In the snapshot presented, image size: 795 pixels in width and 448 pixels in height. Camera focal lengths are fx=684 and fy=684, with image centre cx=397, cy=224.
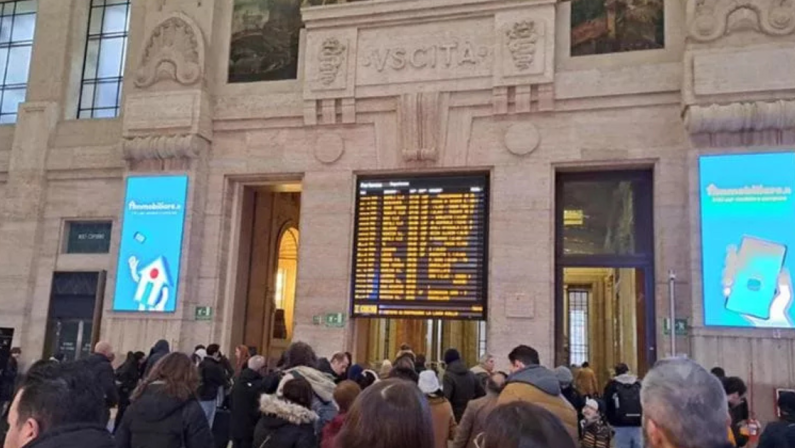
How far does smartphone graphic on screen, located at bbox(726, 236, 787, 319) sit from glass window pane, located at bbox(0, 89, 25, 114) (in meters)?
17.2

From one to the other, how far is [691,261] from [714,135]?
→ 2.18m

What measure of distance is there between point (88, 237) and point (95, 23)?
5.79m

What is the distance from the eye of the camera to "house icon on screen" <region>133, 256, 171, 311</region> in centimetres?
1398

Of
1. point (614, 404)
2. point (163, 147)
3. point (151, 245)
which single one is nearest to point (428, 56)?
point (163, 147)

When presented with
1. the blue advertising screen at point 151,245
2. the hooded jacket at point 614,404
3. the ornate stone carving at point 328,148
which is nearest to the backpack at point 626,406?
the hooded jacket at point 614,404

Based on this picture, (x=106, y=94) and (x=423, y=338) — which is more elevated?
(x=106, y=94)

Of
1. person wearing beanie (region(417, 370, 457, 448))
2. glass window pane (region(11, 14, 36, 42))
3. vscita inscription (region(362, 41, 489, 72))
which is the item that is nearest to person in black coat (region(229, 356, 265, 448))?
person wearing beanie (region(417, 370, 457, 448))

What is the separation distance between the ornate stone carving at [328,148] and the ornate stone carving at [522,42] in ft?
12.5

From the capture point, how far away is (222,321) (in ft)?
46.9

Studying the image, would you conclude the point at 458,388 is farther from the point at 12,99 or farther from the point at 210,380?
the point at 12,99

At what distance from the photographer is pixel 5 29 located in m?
18.4

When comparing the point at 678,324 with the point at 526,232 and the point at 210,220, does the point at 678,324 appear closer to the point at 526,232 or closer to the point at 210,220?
the point at 526,232

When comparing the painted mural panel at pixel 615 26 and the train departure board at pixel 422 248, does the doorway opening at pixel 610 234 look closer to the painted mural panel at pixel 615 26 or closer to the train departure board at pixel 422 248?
the train departure board at pixel 422 248

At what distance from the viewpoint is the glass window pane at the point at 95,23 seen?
17672 millimetres
